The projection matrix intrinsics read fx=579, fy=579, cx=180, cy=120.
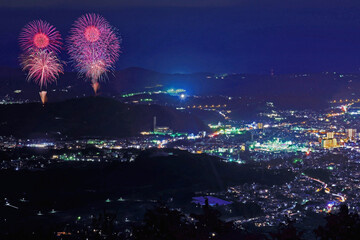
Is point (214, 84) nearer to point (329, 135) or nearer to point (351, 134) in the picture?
point (351, 134)

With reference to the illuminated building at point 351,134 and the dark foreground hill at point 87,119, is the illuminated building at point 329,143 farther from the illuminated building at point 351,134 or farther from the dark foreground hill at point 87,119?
the dark foreground hill at point 87,119

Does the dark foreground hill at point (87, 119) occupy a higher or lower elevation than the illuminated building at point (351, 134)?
higher

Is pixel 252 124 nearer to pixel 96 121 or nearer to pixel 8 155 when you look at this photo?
pixel 96 121

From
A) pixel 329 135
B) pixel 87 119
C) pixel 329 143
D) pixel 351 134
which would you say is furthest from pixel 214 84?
pixel 329 143

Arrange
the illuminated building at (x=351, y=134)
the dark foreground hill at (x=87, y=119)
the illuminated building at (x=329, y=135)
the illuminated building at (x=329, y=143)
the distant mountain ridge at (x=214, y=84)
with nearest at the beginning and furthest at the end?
the illuminated building at (x=329, y=143) → the dark foreground hill at (x=87, y=119) → the illuminated building at (x=329, y=135) → the illuminated building at (x=351, y=134) → the distant mountain ridge at (x=214, y=84)

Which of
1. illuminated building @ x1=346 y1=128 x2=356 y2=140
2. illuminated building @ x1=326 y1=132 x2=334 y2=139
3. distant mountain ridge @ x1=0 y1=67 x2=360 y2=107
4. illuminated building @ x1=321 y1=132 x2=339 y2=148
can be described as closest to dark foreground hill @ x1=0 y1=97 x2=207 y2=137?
distant mountain ridge @ x1=0 y1=67 x2=360 y2=107

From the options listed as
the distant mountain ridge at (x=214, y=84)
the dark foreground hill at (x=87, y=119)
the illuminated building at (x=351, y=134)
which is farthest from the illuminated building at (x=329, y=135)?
the distant mountain ridge at (x=214, y=84)

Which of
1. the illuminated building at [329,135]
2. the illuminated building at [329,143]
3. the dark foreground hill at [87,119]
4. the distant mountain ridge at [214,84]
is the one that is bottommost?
the illuminated building at [329,143]

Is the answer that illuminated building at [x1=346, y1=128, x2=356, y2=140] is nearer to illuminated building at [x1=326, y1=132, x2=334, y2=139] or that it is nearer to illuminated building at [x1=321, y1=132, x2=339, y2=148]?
illuminated building at [x1=326, y1=132, x2=334, y2=139]
